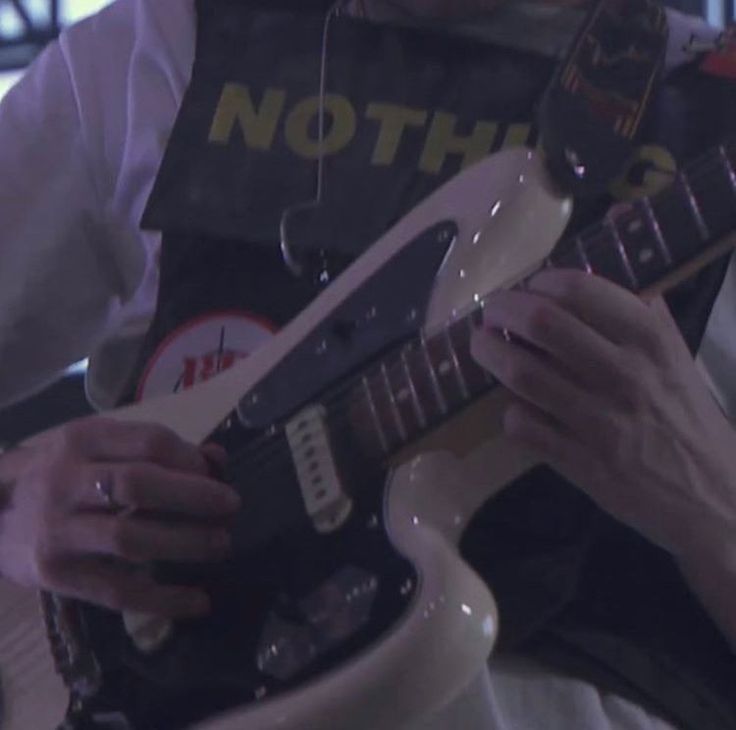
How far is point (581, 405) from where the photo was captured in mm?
753

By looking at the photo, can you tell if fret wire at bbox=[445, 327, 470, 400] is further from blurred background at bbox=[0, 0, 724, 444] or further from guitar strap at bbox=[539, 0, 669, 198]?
blurred background at bbox=[0, 0, 724, 444]

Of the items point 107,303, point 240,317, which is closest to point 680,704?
point 240,317

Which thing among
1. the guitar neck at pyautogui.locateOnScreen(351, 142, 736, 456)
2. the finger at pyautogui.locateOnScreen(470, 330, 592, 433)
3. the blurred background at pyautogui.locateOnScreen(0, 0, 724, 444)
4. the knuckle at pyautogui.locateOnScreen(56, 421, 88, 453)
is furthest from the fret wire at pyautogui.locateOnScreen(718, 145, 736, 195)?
the blurred background at pyautogui.locateOnScreen(0, 0, 724, 444)

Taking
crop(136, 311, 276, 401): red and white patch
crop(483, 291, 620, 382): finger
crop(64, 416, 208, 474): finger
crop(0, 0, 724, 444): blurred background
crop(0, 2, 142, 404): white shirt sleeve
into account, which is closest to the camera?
crop(483, 291, 620, 382): finger

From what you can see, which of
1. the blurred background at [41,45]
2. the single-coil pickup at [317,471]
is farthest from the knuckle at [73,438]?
the blurred background at [41,45]

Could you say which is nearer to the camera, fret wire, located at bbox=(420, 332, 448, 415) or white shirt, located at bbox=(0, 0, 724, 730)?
fret wire, located at bbox=(420, 332, 448, 415)

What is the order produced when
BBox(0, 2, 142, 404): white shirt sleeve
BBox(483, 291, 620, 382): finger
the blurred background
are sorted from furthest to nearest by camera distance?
the blurred background, BBox(0, 2, 142, 404): white shirt sleeve, BBox(483, 291, 620, 382): finger

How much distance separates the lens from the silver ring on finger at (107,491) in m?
0.83

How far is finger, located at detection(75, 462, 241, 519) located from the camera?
0.82 m

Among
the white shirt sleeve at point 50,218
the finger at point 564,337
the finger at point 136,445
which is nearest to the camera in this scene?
the finger at point 564,337

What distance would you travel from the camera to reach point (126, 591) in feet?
2.74

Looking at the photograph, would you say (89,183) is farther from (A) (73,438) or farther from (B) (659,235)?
(B) (659,235)

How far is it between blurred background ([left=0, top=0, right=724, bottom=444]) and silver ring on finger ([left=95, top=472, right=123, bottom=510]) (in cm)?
99

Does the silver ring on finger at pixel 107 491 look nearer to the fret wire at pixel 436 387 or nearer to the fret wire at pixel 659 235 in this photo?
the fret wire at pixel 436 387
